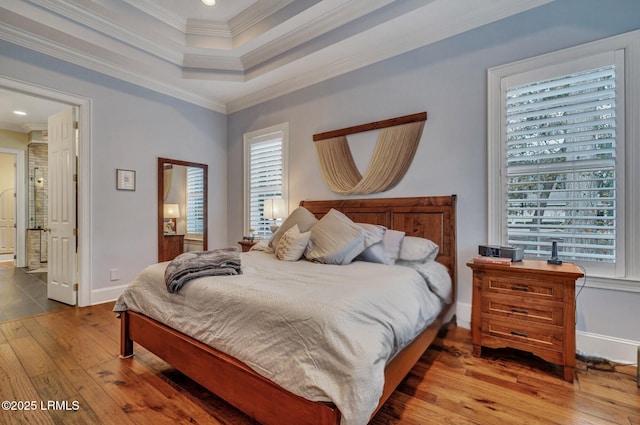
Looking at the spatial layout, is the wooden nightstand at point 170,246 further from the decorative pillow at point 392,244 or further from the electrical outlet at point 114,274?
the decorative pillow at point 392,244

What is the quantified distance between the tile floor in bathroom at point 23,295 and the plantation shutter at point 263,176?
8.39 ft

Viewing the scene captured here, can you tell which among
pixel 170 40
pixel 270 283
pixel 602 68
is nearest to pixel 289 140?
pixel 170 40

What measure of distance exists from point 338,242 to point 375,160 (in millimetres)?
1254

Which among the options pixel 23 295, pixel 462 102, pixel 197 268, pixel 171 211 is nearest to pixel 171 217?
pixel 171 211

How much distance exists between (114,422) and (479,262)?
2.52 m

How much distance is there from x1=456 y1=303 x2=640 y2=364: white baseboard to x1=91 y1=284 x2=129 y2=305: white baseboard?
192 inches

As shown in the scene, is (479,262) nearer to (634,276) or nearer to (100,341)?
(634,276)

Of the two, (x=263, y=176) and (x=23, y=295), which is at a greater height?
(x=263, y=176)

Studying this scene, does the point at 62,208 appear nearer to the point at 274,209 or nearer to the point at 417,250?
the point at 274,209

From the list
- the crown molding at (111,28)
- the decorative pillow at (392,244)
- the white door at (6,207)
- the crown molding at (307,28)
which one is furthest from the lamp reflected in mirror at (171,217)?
the white door at (6,207)

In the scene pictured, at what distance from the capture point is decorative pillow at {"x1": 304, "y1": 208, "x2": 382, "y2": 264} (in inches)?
101

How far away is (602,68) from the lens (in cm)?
227

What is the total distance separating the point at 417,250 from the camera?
272cm

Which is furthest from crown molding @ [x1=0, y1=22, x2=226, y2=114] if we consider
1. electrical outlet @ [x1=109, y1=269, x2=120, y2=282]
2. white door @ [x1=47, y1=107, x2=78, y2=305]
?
electrical outlet @ [x1=109, y1=269, x2=120, y2=282]
